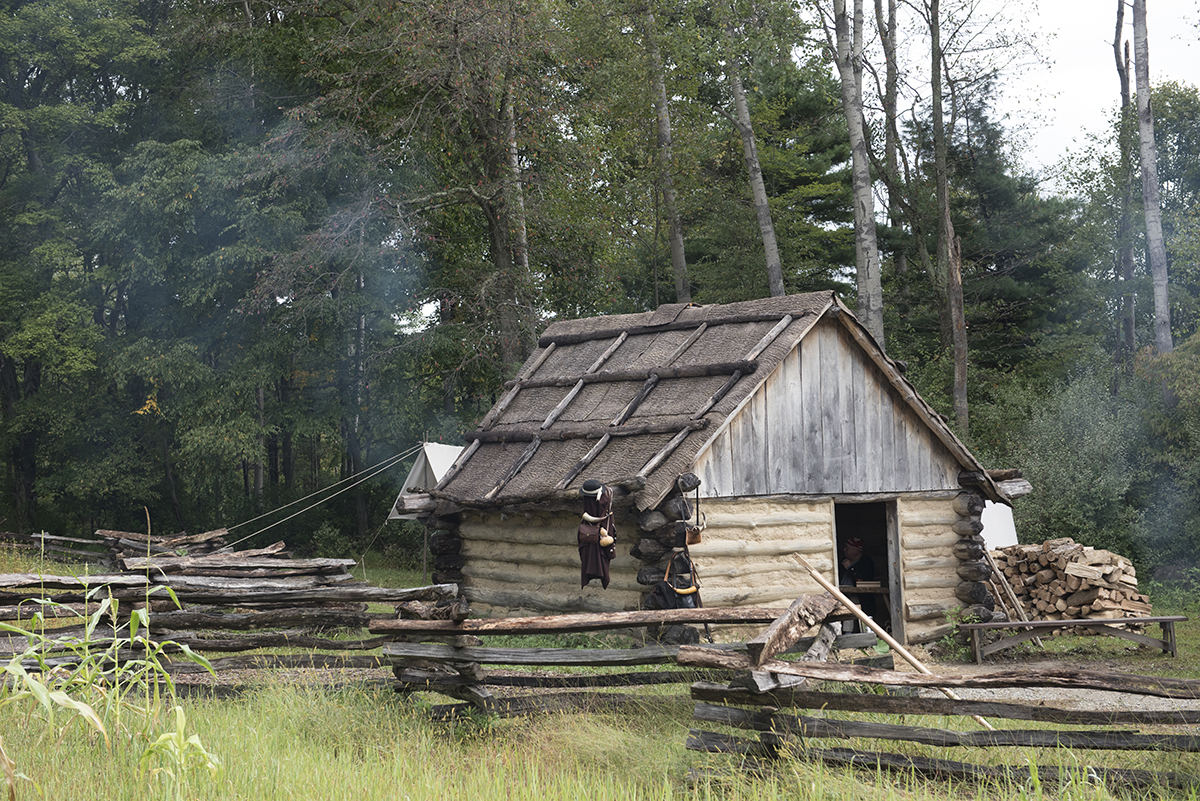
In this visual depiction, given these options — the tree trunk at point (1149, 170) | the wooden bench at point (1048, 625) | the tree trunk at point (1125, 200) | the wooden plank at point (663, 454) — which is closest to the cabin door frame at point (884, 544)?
the wooden bench at point (1048, 625)

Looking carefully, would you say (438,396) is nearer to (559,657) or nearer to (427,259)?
(427,259)

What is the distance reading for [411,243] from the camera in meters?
23.1

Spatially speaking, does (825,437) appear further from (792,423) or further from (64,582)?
(64,582)

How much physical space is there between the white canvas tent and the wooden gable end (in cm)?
902

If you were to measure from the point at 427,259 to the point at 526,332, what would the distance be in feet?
14.8

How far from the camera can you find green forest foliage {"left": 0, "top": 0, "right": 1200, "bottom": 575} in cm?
1998

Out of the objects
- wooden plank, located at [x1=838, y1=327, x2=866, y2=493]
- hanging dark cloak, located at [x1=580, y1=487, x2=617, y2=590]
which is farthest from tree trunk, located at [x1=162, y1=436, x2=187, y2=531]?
wooden plank, located at [x1=838, y1=327, x2=866, y2=493]

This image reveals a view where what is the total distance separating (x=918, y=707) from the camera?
17.5 ft

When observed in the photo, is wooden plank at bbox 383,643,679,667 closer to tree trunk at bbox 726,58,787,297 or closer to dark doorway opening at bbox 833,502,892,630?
dark doorway opening at bbox 833,502,892,630

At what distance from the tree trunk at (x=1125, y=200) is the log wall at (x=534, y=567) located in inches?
848

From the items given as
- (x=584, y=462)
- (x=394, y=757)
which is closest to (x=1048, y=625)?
(x=584, y=462)

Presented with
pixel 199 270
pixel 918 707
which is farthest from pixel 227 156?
pixel 918 707

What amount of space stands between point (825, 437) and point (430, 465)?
953cm

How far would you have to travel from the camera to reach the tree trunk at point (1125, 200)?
2861cm
